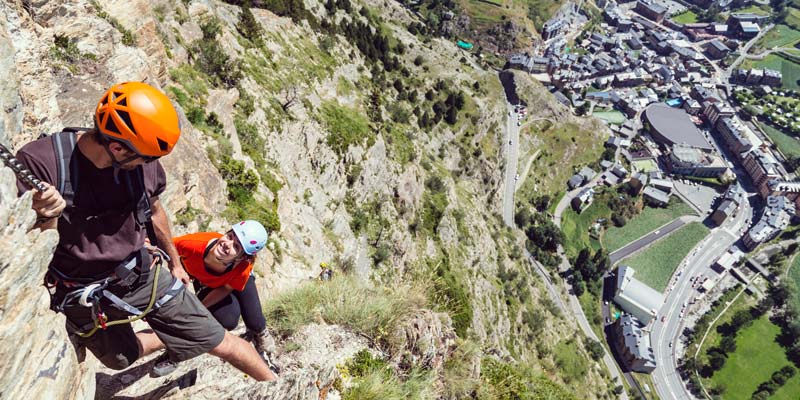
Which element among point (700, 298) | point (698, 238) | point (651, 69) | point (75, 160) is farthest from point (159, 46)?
point (651, 69)

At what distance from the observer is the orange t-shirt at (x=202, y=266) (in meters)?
8.27

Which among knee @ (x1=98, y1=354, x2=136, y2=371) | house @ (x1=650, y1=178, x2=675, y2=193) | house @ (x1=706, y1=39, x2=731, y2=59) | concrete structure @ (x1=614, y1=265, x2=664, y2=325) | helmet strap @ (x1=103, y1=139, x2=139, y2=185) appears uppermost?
helmet strap @ (x1=103, y1=139, x2=139, y2=185)

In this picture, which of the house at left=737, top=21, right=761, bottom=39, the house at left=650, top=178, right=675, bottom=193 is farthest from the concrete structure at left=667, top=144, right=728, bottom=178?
the house at left=737, top=21, right=761, bottom=39

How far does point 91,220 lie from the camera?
5762 mm

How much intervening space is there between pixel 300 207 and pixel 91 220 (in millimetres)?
22587

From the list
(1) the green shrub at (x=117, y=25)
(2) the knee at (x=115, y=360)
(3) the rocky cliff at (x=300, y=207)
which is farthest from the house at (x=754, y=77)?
(2) the knee at (x=115, y=360)

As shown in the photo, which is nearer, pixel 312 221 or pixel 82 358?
pixel 82 358

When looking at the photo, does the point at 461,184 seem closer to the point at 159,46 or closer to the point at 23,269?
the point at 159,46

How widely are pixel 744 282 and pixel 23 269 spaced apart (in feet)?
450

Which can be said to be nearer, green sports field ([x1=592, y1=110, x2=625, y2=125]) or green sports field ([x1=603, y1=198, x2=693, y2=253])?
green sports field ([x1=603, y1=198, x2=693, y2=253])

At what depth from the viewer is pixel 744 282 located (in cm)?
10644

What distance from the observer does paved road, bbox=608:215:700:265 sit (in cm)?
10881

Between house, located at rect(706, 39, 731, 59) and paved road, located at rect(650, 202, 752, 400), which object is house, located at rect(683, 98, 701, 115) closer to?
paved road, located at rect(650, 202, 752, 400)

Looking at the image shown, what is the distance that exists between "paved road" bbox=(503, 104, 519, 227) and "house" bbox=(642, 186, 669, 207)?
4175 cm
